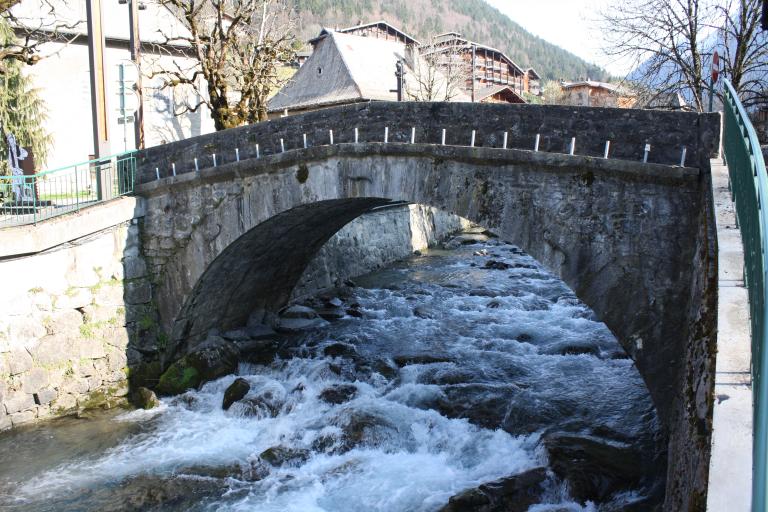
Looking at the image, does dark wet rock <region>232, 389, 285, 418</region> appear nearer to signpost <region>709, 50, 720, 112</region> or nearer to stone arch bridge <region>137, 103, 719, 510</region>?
stone arch bridge <region>137, 103, 719, 510</region>

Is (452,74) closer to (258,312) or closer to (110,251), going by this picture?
(258,312)

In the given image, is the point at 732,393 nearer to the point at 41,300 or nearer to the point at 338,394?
the point at 338,394

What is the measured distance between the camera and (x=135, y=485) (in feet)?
27.1

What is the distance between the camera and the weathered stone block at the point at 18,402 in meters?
9.80

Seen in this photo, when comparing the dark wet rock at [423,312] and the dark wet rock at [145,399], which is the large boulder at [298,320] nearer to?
the dark wet rock at [423,312]

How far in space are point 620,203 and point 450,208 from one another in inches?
87.0

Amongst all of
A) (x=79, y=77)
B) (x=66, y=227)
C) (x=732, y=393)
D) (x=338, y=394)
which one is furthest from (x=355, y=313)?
(x=79, y=77)

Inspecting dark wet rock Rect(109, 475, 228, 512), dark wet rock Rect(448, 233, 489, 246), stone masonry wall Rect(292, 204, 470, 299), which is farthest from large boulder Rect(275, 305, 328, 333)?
dark wet rock Rect(448, 233, 489, 246)

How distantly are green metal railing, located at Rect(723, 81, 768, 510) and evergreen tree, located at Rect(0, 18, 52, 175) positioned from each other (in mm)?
18924

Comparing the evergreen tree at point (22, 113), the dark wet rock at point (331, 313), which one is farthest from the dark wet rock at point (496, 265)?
the evergreen tree at point (22, 113)

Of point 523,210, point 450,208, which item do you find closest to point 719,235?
point 523,210

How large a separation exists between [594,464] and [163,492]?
519cm

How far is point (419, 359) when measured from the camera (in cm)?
1144

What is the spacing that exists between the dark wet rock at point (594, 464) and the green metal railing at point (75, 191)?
8.21 meters
